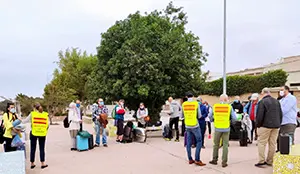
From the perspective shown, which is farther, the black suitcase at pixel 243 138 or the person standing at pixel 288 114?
the black suitcase at pixel 243 138

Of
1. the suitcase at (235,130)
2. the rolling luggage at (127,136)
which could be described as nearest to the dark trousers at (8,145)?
the rolling luggage at (127,136)

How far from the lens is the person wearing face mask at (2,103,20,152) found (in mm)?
6391

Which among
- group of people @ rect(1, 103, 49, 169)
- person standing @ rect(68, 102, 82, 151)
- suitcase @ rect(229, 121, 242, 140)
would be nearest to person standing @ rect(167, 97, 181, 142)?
suitcase @ rect(229, 121, 242, 140)

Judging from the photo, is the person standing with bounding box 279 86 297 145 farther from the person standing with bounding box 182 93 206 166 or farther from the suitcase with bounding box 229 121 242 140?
the suitcase with bounding box 229 121 242 140

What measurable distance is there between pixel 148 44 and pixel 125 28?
1772 millimetres

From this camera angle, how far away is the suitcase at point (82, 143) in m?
9.48

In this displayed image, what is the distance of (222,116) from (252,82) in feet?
68.3

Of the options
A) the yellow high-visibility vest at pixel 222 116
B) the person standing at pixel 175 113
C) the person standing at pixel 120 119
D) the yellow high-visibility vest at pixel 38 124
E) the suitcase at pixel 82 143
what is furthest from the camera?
the person standing at pixel 175 113

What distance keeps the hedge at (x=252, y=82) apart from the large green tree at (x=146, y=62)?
35.4ft

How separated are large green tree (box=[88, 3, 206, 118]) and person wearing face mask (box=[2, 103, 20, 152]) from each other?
6.78 metres

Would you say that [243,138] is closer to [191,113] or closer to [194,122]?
[194,122]

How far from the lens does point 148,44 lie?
13703mm

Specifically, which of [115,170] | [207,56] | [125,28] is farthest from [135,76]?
[115,170]

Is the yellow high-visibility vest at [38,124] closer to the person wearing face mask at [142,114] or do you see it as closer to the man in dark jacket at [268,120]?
the man in dark jacket at [268,120]
